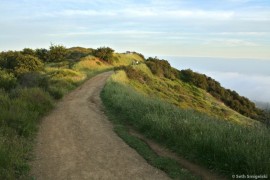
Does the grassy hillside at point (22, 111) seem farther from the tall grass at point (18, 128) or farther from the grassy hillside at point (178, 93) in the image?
the grassy hillside at point (178, 93)

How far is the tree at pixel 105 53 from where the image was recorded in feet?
188

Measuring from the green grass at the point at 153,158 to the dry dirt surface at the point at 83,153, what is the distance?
0.62ft

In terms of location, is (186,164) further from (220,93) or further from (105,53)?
(220,93)

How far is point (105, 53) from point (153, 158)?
1917 inches

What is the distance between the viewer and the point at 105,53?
5803 centimetres

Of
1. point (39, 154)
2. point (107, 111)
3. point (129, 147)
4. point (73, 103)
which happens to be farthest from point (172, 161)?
point (73, 103)

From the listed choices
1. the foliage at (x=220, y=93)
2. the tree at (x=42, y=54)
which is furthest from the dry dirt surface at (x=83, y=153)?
the foliage at (x=220, y=93)

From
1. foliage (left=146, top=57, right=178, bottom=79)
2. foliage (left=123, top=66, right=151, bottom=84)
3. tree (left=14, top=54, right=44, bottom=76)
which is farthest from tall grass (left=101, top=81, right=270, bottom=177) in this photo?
foliage (left=146, top=57, right=178, bottom=79)

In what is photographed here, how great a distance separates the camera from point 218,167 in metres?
8.84

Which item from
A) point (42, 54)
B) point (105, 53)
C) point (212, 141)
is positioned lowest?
point (212, 141)

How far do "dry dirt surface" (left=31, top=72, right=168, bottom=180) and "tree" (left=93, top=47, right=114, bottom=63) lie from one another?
133ft

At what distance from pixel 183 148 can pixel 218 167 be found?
1.76 meters

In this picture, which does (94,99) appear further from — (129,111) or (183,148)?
(183,148)

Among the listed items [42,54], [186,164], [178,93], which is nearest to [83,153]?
[186,164]
